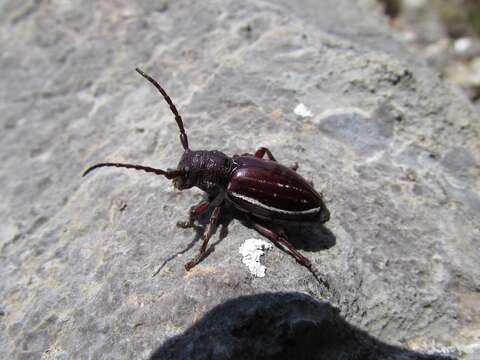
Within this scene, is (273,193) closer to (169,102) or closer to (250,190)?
(250,190)

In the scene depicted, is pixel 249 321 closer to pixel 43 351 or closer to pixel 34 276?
pixel 43 351

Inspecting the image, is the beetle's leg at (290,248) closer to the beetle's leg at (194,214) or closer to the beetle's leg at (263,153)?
the beetle's leg at (194,214)

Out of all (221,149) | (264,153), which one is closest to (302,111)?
(264,153)

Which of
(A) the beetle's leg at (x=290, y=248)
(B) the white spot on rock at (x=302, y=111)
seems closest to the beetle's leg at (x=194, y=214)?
(A) the beetle's leg at (x=290, y=248)

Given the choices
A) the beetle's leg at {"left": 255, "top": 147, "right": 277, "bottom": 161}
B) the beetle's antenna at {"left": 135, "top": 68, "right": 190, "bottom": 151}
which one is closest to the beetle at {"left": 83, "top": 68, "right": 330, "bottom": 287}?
the beetle's antenna at {"left": 135, "top": 68, "right": 190, "bottom": 151}

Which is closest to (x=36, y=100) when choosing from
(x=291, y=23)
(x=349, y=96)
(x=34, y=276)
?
(x=34, y=276)

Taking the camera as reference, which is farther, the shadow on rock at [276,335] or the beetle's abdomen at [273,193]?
the beetle's abdomen at [273,193]

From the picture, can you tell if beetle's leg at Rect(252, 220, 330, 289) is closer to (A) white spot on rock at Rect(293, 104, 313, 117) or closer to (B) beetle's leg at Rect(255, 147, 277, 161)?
(B) beetle's leg at Rect(255, 147, 277, 161)
